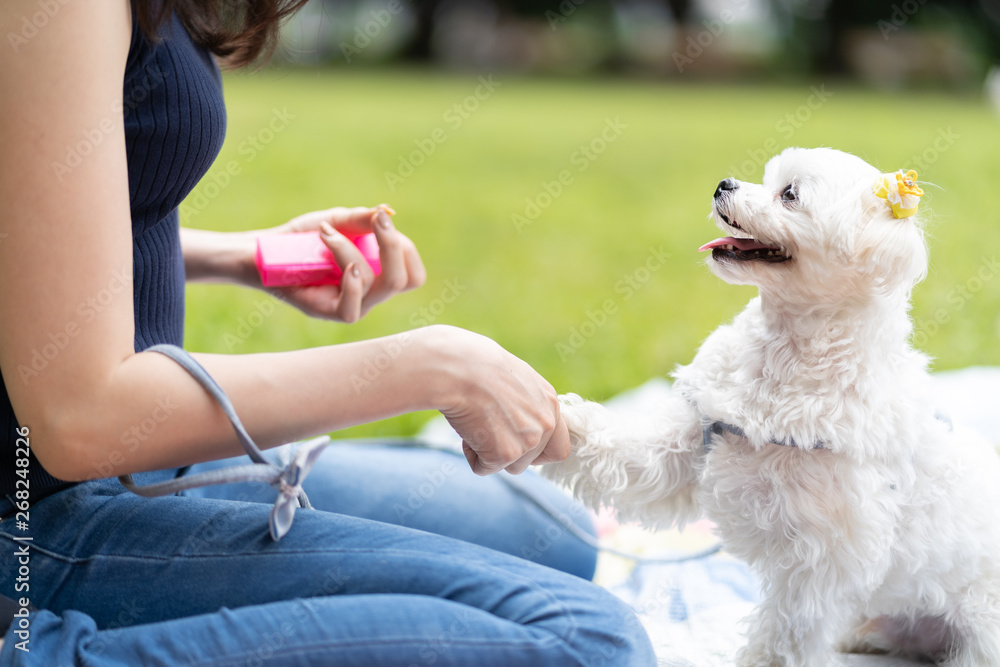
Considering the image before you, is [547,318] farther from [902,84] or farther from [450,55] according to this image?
[450,55]

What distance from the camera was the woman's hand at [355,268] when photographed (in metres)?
1.40

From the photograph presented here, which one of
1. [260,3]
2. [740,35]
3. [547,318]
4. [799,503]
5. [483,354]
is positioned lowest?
[547,318]

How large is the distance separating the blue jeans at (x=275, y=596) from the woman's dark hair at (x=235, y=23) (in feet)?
2.00

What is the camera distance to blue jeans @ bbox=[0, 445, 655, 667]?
989 millimetres

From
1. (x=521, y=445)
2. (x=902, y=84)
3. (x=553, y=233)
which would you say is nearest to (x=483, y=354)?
(x=521, y=445)

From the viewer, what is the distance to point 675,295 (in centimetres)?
367

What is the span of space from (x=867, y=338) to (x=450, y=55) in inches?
532

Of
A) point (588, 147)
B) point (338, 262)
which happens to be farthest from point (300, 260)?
point (588, 147)

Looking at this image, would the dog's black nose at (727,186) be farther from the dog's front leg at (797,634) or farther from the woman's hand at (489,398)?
the dog's front leg at (797,634)

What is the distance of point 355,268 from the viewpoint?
1.40 metres

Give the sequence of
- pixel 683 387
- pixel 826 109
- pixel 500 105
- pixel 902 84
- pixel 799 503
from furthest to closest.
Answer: pixel 902 84, pixel 500 105, pixel 826 109, pixel 683 387, pixel 799 503

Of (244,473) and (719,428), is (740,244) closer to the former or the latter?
(719,428)

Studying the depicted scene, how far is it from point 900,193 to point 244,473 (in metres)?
0.85

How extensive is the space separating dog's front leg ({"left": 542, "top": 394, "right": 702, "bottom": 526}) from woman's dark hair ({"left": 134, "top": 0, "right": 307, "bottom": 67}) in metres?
0.72
